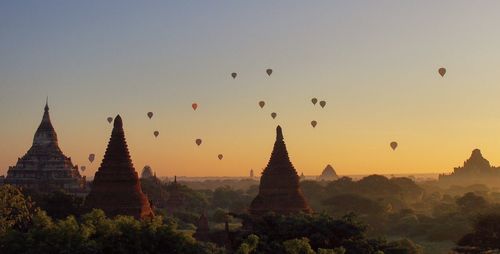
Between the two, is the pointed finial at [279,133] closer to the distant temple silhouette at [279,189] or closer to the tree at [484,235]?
the distant temple silhouette at [279,189]

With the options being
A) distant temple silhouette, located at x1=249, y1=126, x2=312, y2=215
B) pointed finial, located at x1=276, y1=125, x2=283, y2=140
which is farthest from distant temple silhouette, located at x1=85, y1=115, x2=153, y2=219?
pointed finial, located at x1=276, y1=125, x2=283, y2=140

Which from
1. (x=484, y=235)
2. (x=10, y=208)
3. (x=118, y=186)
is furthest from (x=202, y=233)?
(x=484, y=235)

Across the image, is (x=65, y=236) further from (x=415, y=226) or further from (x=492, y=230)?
(x=415, y=226)

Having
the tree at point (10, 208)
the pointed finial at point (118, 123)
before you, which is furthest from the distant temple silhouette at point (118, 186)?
the tree at point (10, 208)

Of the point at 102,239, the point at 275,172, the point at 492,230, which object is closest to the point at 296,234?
the point at 102,239

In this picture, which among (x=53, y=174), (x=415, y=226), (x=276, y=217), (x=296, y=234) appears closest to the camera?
(x=296, y=234)

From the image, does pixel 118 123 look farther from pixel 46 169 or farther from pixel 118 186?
pixel 46 169
